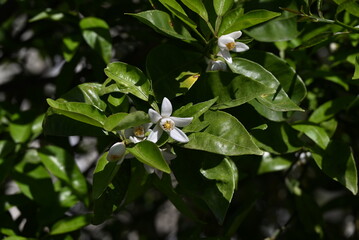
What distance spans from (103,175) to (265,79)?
0.40 meters

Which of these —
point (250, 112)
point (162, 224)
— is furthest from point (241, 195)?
point (250, 112)

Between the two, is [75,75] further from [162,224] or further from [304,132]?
[162,224]

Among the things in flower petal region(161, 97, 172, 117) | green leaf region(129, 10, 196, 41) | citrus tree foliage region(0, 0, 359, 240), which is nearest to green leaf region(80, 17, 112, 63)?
citrus tree foliage region(0, 0, 359, 240)

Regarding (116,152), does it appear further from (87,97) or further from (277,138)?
(277,138)

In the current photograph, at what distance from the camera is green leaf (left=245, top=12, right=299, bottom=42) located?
4.50ft

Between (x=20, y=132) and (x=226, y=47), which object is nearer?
(x=226, y=47)

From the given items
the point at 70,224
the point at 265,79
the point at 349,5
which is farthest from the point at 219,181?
the point at 70,224

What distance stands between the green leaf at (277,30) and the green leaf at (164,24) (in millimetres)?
225

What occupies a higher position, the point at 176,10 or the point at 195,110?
the point at 176,10

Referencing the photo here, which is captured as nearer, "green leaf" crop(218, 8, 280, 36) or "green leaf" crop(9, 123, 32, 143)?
"green leaf" crop(218, 8, 280, 36)

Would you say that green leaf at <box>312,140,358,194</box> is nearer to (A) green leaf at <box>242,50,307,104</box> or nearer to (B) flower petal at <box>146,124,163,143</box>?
(A) green leaf at <box>242,50,307,104</box>

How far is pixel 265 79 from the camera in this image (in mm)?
1230

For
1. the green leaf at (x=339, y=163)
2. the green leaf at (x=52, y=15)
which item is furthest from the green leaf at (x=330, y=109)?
the green leaf at (x=52, y=15)

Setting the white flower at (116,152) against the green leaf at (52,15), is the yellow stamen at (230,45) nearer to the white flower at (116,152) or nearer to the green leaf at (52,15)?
the white flower at (116,152)
